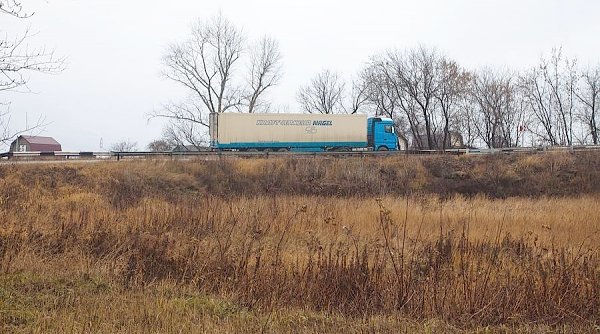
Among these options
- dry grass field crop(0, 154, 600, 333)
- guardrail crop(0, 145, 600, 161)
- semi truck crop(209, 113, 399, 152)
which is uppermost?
semi truck crop(209, 113, 399, 152)

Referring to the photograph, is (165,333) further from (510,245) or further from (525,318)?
(510,245)

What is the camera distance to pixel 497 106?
4891cm

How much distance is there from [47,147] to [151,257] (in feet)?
246

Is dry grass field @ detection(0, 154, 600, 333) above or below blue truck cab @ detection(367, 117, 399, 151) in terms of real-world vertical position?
below

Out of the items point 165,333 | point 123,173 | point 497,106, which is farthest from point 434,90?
point 165,333

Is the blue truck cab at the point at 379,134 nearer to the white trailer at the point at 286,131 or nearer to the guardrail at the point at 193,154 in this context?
the white trailer at the point at 286,131

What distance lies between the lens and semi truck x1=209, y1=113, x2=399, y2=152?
3130cm

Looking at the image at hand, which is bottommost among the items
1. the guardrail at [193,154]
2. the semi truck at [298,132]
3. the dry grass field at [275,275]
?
the dry grass field at [275,275]

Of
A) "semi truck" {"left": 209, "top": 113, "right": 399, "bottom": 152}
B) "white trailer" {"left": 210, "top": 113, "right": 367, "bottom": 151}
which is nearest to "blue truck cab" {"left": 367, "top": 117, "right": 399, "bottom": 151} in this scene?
"semi truck" {"left": 209, "top": 113, "right": 399, "bottom": 152}

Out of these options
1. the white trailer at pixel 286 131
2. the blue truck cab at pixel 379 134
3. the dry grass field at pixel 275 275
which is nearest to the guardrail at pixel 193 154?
the white trailer at pixel 286 131

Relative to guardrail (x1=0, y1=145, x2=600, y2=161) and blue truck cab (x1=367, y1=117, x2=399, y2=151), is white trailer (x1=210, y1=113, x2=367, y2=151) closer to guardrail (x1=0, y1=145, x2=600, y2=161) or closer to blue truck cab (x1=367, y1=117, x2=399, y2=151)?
blue truck cab (x1=367, y1=117, x2=399, y2=151)

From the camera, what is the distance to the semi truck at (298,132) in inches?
1232

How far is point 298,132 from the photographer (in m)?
32.3

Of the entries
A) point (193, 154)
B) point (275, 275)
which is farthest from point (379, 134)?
point (275, 275)
